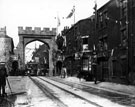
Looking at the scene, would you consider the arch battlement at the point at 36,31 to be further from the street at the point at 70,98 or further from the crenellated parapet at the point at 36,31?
the street at the point at 70,98

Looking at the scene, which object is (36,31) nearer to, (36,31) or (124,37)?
(36,31)

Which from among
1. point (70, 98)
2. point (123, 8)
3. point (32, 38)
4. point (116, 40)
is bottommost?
point (70, 98)

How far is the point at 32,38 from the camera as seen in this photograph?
62.9 m

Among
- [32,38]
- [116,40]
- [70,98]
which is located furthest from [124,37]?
[32,38]

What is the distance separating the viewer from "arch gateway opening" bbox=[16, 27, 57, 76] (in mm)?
62031

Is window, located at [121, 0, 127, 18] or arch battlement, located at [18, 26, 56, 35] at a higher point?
arch battlement, located at [18, 26, 56, 35]

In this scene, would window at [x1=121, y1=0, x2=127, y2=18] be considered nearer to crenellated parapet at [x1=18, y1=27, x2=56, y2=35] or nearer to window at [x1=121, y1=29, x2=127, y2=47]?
window at [x1=121, y1=29, x2=127, y2=47]

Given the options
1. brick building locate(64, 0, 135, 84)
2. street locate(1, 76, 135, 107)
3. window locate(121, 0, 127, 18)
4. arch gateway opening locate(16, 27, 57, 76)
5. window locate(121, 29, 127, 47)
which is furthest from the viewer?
arch gateway opening locate(16, 27, 57, 76)

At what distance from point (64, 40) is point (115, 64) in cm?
3138

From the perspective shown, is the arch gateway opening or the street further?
the arch gateway opening

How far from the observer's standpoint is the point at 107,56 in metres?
29.9

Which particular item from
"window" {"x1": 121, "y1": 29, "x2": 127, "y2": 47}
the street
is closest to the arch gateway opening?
"window" {"x1": 121, "y1": 29, "x2": 127, "y2": 47}

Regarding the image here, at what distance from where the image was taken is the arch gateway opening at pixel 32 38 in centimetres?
6203

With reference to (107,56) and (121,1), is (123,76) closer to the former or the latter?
(107,56)
